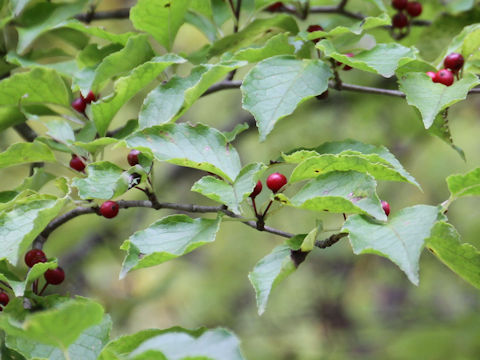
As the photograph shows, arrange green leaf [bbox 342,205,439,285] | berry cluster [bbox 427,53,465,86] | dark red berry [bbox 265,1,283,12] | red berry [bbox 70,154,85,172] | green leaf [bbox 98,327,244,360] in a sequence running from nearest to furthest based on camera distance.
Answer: green leaf [bbox 98,327,244,360] → green leaf [bbox 342,205,439,285] → berry cluster [bbox 427,53,465,86] → red berry [bbox 70,154,85,172] → dark red berry [bbox 265,1,283,12]

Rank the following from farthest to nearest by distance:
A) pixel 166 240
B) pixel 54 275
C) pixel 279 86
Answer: pixel 54 275 < pixel 279 86 < pixel 166 240

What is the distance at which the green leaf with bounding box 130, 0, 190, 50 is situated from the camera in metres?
1.29

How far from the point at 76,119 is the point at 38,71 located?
183 millimetres

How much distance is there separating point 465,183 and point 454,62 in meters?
0.32

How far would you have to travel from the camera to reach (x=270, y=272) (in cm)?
98

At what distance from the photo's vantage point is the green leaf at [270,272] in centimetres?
93

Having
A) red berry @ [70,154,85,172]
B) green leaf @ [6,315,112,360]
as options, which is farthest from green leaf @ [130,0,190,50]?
green leaf @ [6,315,112,360]

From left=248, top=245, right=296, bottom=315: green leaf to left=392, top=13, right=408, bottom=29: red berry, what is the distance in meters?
0.97

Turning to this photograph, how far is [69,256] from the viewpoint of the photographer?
2945mm

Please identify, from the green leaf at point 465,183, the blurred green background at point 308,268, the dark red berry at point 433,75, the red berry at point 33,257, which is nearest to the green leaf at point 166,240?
the red berry at point 33,257

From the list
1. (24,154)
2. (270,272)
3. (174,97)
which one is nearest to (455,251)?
(270,272)

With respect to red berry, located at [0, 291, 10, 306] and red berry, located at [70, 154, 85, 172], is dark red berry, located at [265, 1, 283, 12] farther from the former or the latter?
red berry, located at [0, 291, 10, 306]

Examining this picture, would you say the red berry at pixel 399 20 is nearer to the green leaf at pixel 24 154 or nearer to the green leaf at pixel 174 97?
the green leaf at pixel 174 97

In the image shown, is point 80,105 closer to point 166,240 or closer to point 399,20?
point 166,240
